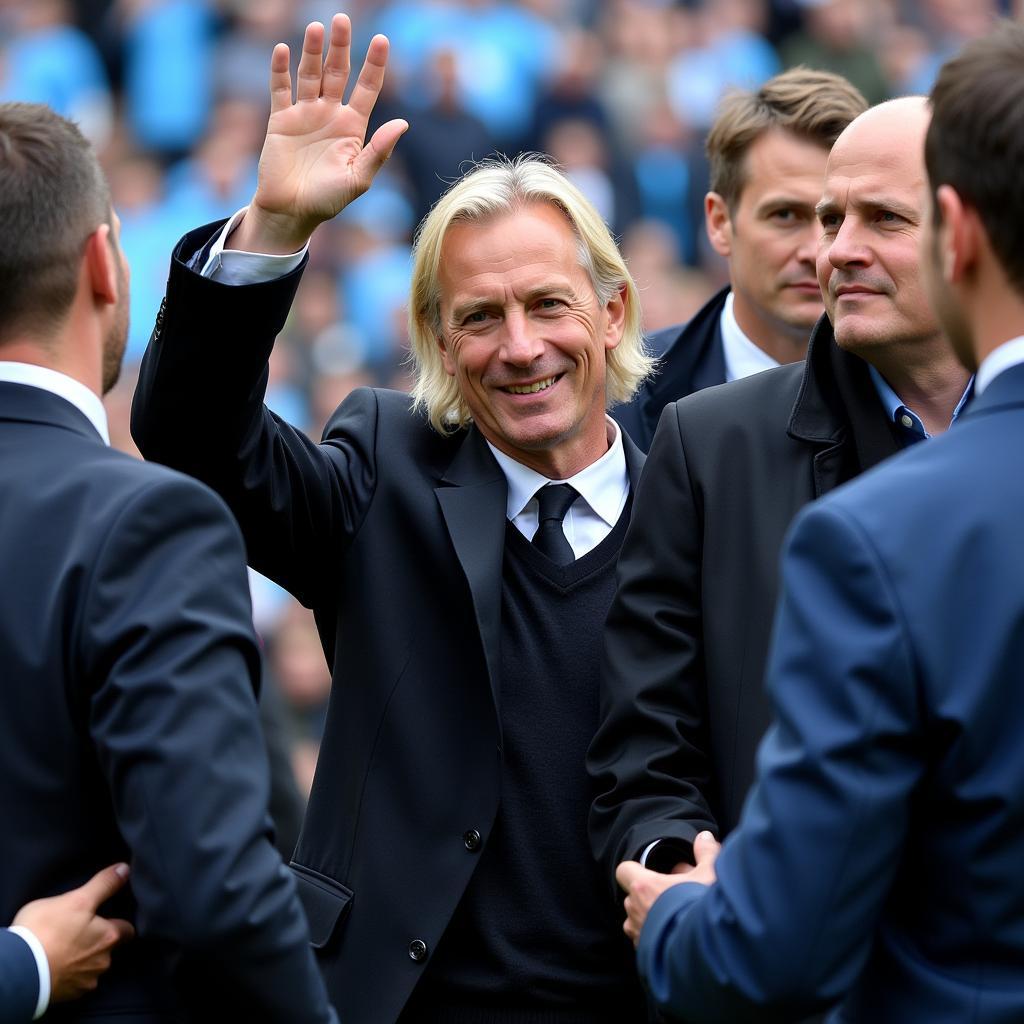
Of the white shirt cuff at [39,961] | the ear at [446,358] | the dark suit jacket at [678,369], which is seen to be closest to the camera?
the white shirt cuff at [39,961]

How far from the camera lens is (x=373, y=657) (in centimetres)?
319

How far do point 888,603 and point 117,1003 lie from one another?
1.12m

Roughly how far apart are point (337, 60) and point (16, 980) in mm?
1700

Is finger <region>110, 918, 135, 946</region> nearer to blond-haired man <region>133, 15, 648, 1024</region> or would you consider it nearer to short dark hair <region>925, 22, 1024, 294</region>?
blond-haired man <region>133, 15, 648, 1024</region>

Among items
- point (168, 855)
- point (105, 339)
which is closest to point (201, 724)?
point (168, 855)

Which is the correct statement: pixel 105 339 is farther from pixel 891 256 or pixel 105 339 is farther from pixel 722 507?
pixel 891 256

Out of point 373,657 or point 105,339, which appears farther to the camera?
point 373,657

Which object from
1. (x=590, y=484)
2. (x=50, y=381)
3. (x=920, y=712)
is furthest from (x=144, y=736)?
(x=590, y=484)

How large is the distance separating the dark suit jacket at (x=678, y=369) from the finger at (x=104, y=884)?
6.91ft

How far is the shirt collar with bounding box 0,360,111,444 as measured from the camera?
2.37 metres

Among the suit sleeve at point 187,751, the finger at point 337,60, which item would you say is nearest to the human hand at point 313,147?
the finger at point 337,60

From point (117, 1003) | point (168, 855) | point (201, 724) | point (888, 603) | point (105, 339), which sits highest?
point (105, 339)

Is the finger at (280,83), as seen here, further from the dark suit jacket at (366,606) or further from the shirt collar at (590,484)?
the shirt collar at (590,484)

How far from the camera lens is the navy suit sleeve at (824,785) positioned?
1988mm
